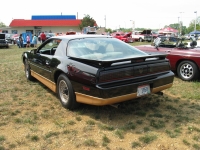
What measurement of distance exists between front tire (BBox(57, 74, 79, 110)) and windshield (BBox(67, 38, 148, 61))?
19.3 inches

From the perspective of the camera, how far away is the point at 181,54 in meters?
6.35

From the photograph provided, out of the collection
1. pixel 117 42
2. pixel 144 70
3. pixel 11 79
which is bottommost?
pixel 11 79

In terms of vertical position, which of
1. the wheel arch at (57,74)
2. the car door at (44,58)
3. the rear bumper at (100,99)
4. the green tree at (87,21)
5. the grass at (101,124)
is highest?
the green tree at (87,21)

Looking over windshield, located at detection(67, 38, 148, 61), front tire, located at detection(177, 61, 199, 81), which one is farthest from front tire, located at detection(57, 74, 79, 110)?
front tire, located at detection(177, 61, 199, 81)

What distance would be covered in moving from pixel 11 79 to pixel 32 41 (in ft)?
56.3

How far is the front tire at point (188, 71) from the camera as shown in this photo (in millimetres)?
6070

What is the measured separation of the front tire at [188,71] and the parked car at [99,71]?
7.25ft

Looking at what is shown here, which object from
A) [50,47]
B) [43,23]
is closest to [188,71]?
[50,47]

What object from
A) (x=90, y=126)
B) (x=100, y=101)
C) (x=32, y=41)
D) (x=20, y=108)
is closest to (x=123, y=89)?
(x=100, y=101)

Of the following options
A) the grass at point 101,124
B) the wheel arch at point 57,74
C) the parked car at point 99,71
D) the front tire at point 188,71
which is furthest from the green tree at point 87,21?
the wheel arch at point 57,74

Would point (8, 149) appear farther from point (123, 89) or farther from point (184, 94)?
point (184, 94)

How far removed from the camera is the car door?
→ 4768 mm

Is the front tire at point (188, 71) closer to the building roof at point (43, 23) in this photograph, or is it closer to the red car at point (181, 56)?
the red car at point (181, 56)

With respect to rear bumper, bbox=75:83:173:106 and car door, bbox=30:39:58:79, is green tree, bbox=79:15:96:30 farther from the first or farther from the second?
rear bumper, bbox=75:83:173:106
